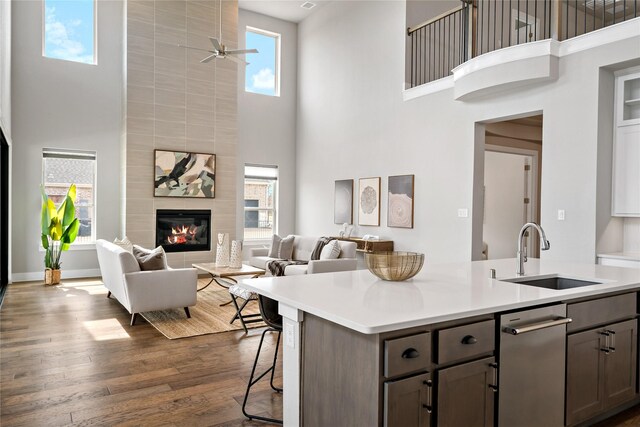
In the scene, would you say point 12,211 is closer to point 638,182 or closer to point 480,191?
point 480,191

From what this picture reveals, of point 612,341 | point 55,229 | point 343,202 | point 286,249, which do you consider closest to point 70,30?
point 55,229

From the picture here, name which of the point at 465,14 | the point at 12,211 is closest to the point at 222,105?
the point at 12,211

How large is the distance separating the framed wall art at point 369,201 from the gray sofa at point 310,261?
3.76ft

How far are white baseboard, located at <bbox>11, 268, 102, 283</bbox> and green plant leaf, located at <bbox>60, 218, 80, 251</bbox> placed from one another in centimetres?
65

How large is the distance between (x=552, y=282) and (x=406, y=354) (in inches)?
68.8

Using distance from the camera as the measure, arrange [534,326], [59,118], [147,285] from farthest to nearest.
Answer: [59,118]
[147,285]
[534,326]

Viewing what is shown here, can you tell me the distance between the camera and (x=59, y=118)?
754 centimetres

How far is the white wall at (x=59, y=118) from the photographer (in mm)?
7234

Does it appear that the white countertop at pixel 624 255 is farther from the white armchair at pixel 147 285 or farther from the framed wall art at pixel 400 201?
the white armchair at pixel 147 285

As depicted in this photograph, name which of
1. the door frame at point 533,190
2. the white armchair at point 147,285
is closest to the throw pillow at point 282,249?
the white armchair at point 147,285

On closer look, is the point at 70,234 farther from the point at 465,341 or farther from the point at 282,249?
the point at 465,341

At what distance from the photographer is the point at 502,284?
2510mm

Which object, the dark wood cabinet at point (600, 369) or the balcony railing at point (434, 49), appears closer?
the dark wood cabinet at point (600, 369)

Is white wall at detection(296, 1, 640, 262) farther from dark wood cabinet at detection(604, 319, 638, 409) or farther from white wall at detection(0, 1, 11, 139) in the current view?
white wall at detection(0, 1, 11, 139)
